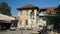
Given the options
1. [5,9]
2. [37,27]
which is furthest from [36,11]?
[5,9]

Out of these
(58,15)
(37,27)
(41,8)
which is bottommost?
(37,27)

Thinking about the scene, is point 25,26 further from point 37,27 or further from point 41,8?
point 41,8

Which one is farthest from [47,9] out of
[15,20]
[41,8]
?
[15,20]

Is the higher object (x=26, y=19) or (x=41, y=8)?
(x=41, y=8)

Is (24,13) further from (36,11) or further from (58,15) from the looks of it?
(58,15)

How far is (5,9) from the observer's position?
7281 cm

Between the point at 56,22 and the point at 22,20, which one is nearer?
the point at 56,22

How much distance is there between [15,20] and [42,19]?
446 inches

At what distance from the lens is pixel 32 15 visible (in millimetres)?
41188

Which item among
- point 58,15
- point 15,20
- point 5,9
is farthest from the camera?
point 5,9

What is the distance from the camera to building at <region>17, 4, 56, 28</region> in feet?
133

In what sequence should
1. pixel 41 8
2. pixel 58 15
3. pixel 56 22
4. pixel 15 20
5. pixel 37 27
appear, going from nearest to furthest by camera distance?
pixel 58 15 → pixel 56 22 → pixel 37 27 → pixel 41 8 → pixel 15 20

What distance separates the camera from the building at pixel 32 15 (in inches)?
1599

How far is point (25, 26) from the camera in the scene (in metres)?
40.7
